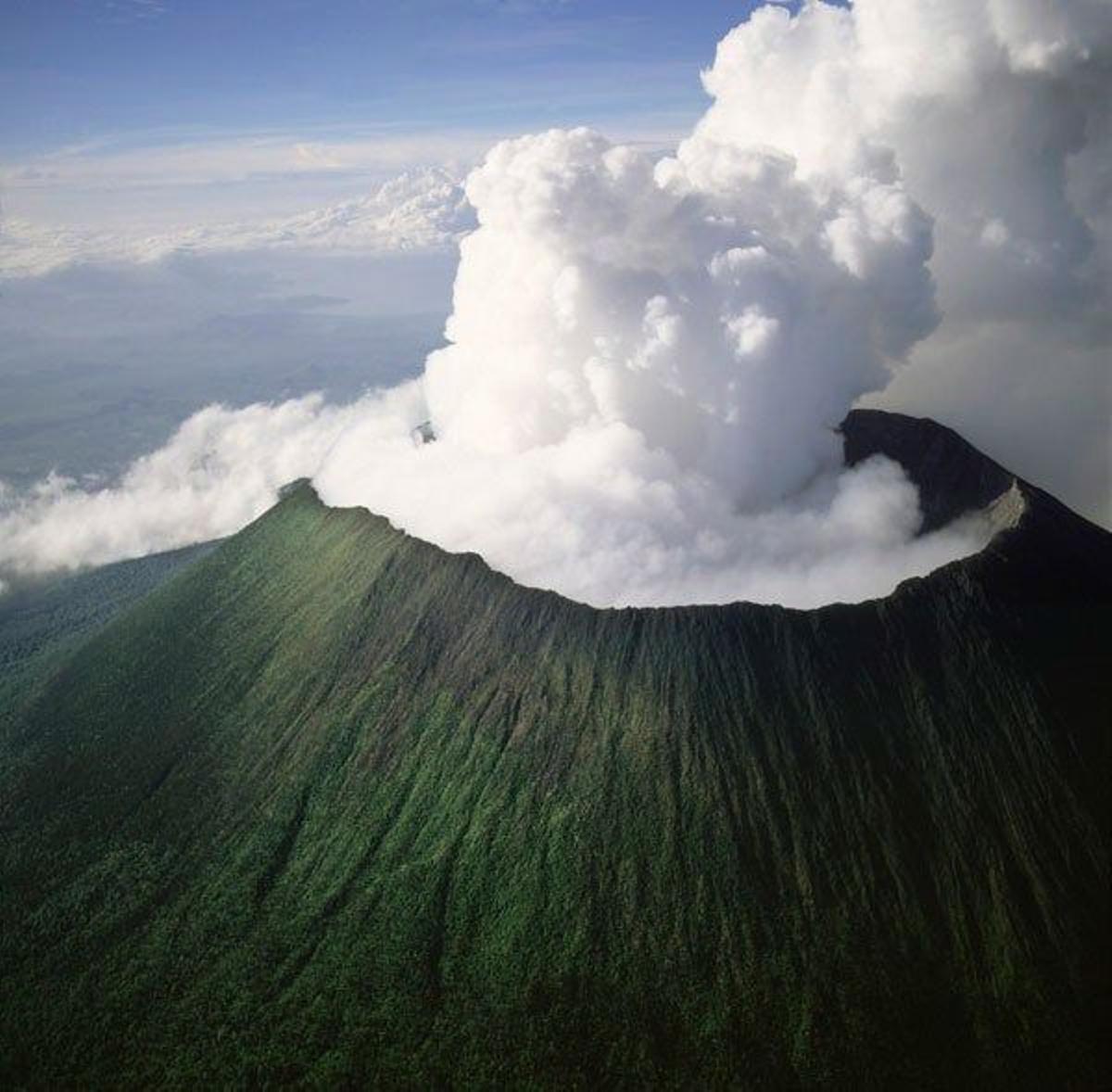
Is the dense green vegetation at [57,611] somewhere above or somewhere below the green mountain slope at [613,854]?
below

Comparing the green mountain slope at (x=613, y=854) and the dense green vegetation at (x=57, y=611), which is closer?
the green mountain slope at (x=613, y=854)

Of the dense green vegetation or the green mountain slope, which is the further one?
the dense green vegetation

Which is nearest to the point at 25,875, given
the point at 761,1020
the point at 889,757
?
the point at 761,1020

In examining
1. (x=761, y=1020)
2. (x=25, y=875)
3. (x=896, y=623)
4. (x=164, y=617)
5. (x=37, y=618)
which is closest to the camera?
(x=761, y=1020)

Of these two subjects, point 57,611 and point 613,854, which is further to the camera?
point 57,611

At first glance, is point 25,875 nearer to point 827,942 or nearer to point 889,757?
point 827,942

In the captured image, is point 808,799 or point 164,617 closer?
point 808,799

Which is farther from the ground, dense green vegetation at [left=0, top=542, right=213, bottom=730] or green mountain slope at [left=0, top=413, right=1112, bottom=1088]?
green mountain slope at [left=0, top=413, right=1112, bottom=1088]

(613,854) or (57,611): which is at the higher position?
(613,854)
